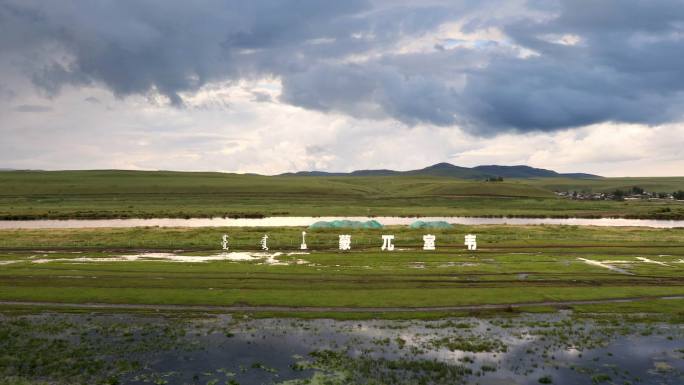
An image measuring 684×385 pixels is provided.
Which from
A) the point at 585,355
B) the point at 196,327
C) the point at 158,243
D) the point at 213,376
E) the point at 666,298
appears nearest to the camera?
the point at 213,376

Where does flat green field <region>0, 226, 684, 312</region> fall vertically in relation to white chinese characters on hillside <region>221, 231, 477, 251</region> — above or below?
below

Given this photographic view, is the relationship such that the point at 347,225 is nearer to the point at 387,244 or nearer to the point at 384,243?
the point at 387,244

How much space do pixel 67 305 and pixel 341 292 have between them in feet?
72.8

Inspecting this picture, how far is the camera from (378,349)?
3203 cm

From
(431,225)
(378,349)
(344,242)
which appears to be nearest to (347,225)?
(431,225)

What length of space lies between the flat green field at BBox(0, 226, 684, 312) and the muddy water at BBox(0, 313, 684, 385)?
20.0ft

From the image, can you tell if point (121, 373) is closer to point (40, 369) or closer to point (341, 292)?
point (40, 369)

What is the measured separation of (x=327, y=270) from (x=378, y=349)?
28320mm

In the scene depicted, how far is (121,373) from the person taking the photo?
27969mm

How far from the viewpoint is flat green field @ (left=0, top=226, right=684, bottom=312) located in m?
46.0

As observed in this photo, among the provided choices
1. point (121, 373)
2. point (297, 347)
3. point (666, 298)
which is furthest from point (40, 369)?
point (666, 298)

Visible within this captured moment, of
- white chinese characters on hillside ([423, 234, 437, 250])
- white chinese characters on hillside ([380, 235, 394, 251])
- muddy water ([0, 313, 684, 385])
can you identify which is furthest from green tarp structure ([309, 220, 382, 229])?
muddy water ([0, 313, 684, 385])

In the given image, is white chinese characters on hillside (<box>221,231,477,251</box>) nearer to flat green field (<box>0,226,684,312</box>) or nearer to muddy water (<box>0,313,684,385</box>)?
flat green field (<box>0,226,684,312</box>)

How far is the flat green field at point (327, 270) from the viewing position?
4597 centimetres
